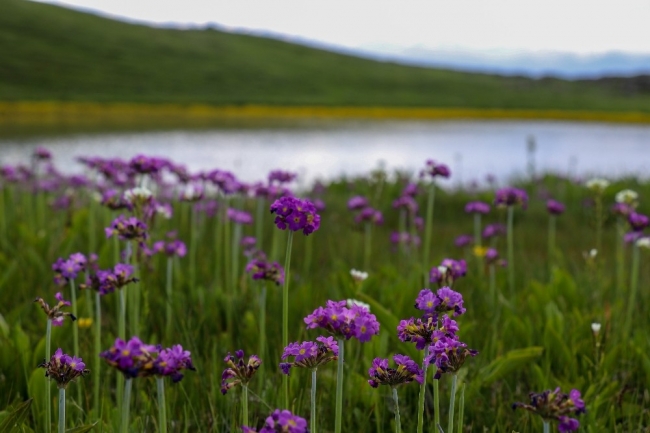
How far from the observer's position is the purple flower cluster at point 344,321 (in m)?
1.16

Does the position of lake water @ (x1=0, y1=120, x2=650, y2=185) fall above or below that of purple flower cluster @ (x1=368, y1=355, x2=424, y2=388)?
below

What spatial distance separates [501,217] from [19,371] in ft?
17.1

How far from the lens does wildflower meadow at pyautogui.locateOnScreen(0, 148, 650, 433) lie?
1216 mm

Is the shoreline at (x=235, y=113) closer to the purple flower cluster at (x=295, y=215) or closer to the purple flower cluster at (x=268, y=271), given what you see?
the purple flower cluster at (x=268, y=271)

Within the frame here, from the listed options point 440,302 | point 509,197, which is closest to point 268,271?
point 440,302

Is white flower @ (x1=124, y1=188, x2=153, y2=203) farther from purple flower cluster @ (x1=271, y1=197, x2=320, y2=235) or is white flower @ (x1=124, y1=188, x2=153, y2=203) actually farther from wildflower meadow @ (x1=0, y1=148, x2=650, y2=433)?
purple flower cluster @ (x1=271, y1=197, x2=320, y2=235)

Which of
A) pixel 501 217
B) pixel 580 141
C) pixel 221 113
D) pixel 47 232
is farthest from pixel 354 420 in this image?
pixel 221 113

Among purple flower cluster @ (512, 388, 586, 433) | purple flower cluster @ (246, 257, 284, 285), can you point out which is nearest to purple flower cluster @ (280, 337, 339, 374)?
purple flower cluster @ (512, 388, 586, 433)

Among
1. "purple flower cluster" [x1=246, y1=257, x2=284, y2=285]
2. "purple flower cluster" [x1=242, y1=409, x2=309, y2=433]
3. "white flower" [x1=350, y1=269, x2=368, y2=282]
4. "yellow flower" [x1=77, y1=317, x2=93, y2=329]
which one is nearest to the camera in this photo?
"purple flower cluster" [x1=242, y1=409, x2=309, y2=433]

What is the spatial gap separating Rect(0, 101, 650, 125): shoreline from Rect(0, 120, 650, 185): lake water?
6469 millimetres

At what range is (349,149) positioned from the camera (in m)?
17.5

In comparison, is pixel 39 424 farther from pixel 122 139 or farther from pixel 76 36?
pixel 76 36

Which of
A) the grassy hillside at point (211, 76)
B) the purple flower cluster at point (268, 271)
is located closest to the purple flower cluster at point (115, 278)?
the purple flower cluster at point (268, 271)

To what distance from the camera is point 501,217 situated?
6500mm
